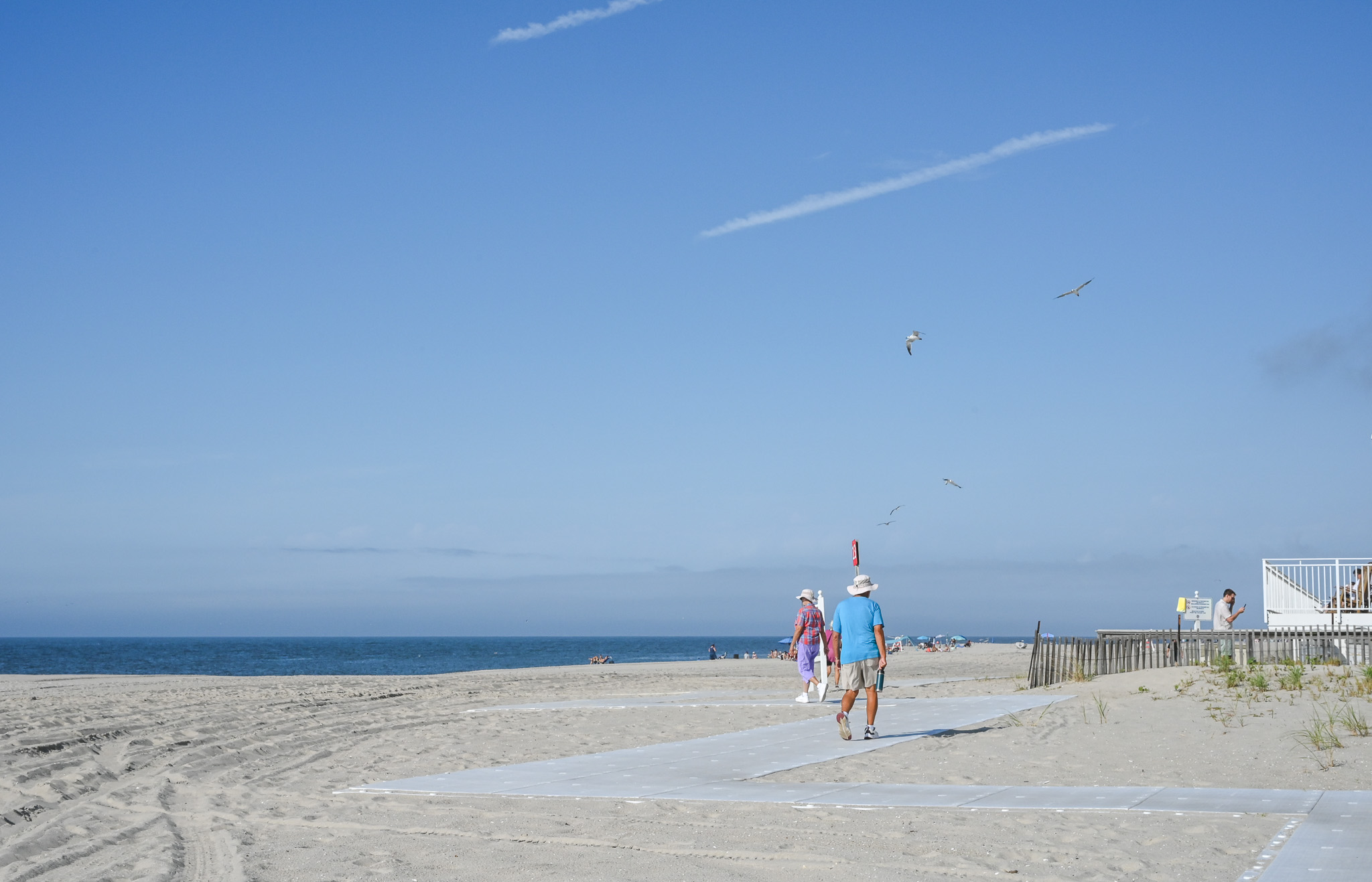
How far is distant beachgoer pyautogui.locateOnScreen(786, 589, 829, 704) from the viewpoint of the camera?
16.9 metres

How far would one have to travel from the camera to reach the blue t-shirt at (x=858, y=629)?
455 inches

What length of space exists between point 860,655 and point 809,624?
17.6 ft

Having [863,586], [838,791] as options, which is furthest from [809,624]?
[838,791]

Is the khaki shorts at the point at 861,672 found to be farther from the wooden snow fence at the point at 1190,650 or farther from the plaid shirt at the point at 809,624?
the wooden snow fence at the point at 1190,650

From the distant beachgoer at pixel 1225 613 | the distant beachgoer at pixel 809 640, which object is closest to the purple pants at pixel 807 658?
the distant beachgoer at pixel 809 640

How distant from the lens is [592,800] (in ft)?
27.5

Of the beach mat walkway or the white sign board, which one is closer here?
the beach mat walkway

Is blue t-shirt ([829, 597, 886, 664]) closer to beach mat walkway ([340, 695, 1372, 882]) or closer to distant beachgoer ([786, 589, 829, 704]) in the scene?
beach mat walkway ([340, 695, 1372, 882])

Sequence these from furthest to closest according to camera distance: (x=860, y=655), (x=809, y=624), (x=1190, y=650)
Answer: (x=1190, y=650)
(x=809, y=624)
(x=860, y=655)

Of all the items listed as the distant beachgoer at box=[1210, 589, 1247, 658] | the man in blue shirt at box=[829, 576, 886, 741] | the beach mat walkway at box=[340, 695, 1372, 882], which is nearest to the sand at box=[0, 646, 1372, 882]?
the beach mat walkway at box=[340, 695, 1372, 882]

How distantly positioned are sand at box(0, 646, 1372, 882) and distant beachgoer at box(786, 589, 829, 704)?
818 mm

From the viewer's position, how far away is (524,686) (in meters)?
26.6

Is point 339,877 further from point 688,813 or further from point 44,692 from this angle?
point 44,692

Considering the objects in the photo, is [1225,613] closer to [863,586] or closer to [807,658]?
[807,658]
